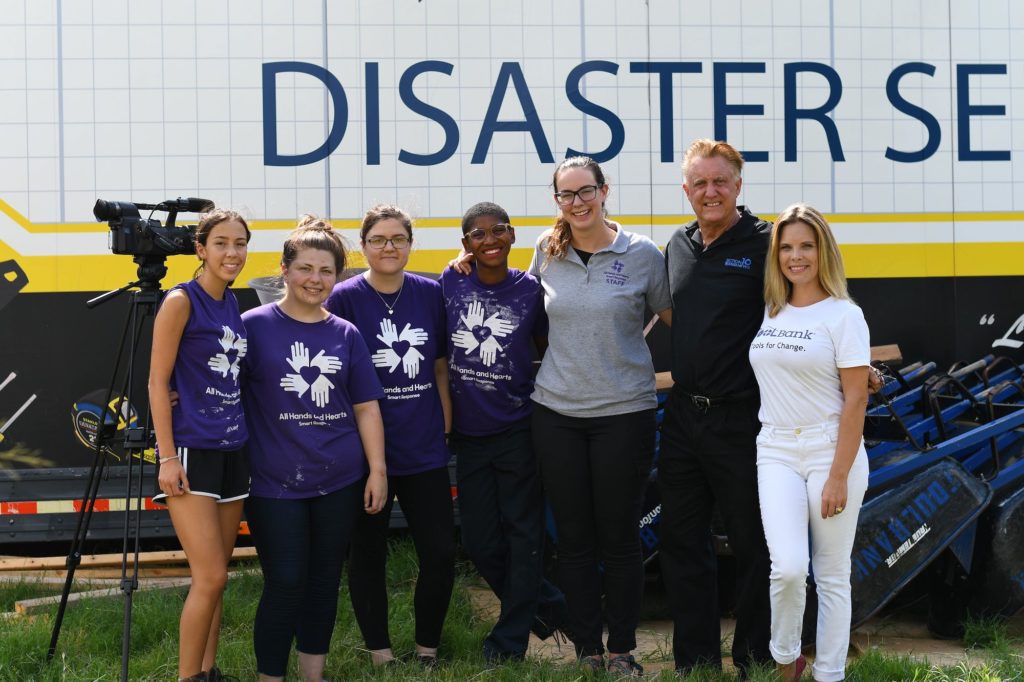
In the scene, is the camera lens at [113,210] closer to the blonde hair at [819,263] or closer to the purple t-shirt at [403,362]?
the purple t-shirt at [403,362]

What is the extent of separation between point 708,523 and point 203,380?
174 centimetres

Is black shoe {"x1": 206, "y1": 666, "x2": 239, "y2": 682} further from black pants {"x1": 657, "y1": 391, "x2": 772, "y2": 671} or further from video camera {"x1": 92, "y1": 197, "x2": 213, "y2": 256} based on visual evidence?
black pants {"x1": 657, "y1": 391, "x2": 772, "y2": 671}

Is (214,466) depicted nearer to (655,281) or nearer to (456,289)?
(456,289)

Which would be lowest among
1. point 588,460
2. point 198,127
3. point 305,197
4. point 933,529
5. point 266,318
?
point 933,529

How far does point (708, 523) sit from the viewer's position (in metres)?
3.30

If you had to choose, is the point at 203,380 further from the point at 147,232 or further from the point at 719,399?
the point at 719,399

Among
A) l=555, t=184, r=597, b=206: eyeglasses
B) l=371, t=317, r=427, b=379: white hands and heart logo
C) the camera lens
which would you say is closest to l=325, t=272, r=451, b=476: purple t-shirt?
l=371, t=317, r=427, b=379: white hands and heart logo

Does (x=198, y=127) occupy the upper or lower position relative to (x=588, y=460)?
upper

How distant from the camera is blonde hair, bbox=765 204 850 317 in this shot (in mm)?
2969

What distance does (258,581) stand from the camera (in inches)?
175

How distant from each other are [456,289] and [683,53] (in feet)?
6.36

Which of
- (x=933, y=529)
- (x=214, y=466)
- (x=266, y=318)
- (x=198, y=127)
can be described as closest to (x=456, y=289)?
(x=266, y=318)

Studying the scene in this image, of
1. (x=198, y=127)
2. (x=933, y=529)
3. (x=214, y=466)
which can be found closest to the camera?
(x=214, y=466)

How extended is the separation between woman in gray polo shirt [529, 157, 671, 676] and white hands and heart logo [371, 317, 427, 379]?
44cm
